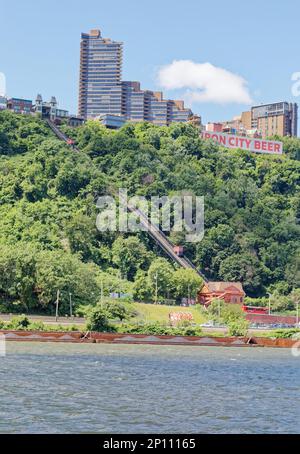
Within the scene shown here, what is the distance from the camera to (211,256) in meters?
140

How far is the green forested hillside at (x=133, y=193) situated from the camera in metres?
106

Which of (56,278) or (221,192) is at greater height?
(221,192)

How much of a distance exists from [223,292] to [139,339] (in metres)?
A: 40.3

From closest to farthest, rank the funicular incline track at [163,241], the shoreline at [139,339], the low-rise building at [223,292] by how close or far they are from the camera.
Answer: the shoreline at [139,339]
the low-rise building at [223,292]
the funicular incline track at [163,241]

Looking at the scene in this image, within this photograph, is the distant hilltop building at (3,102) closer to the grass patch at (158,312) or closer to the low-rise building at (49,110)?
the low-rise building at (49,110)

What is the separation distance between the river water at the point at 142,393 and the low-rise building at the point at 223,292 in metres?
53.1

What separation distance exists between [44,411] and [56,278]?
208 feet

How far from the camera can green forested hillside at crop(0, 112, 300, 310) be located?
106125 millimetres

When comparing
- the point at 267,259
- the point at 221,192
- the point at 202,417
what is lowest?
the point at 202,417

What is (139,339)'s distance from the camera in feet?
289

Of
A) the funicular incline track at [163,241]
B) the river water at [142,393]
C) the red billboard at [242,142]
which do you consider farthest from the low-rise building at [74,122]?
the river water at [142,393]

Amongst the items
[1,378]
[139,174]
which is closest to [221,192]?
[139,174]

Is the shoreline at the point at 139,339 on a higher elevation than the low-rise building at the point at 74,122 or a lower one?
lower
